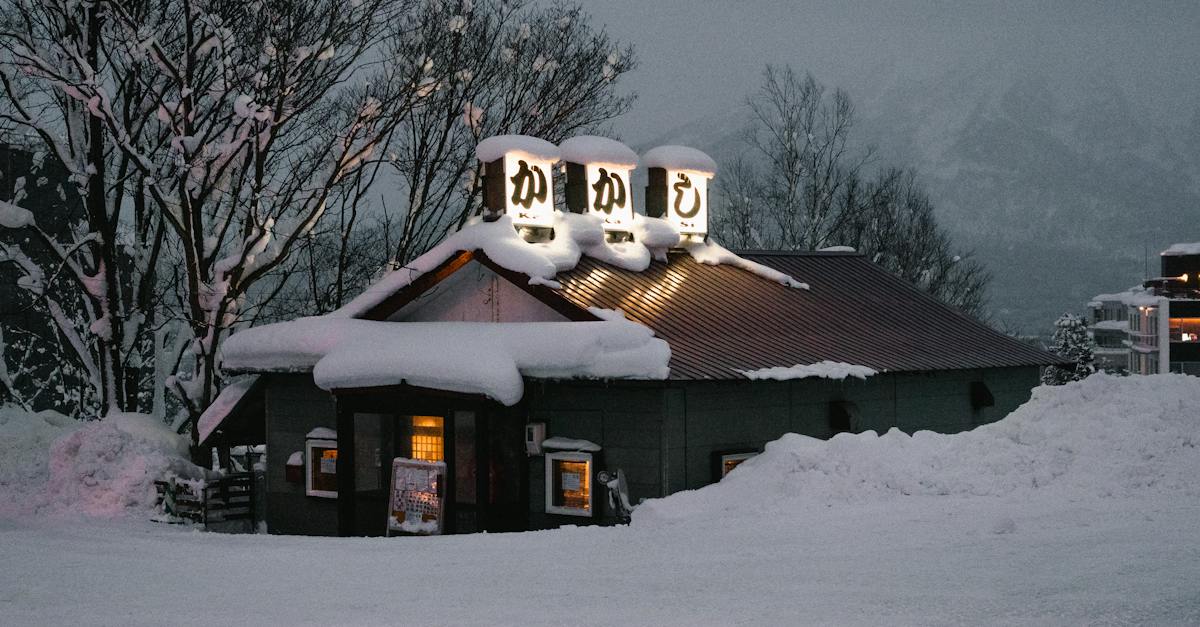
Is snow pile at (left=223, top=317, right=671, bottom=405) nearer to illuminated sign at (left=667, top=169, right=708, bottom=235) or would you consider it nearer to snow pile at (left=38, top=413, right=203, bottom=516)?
snow pile at (left=38, top=413, right=203, bottom=516)

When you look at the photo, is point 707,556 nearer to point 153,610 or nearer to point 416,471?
point 153,610

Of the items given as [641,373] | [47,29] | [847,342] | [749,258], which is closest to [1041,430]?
[847,342]

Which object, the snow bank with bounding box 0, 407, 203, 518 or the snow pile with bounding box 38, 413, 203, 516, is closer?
the snow bank with bounding box 0, 407, 203, 518

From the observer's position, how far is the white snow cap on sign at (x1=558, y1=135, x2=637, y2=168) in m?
19.7

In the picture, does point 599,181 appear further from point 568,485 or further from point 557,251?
point 568,485

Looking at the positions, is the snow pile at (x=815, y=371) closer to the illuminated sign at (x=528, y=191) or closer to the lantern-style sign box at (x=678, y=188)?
the illuminated sign at (x=528, y=191)

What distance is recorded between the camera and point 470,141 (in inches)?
1078

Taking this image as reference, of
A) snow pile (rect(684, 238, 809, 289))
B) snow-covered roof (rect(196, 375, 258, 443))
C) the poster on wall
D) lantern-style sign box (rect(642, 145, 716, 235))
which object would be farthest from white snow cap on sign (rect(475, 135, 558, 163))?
snow-covered roof (rect(196, 375, 258, 443))

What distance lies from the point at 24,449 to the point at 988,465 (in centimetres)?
1698

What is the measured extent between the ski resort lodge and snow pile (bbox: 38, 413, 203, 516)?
5.04 feet

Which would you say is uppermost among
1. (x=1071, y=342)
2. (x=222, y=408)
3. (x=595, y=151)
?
(x=595, y=151)

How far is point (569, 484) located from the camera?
1609 centimetres

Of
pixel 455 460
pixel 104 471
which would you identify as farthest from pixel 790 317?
pixel 104 471

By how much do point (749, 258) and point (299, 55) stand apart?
9009 mm
